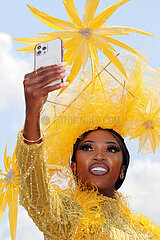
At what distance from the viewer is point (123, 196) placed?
2.88 m

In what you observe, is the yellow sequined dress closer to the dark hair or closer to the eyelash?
the dark hair

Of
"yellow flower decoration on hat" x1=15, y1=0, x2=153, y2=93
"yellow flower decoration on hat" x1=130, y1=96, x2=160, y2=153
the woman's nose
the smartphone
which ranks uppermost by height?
"yellow flower decoration on hat" x1=15, y1=0, x2=153, y2=93

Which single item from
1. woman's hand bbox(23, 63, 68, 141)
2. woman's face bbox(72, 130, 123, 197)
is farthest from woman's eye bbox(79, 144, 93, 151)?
woman's hand bbox(23, 63, 68, 141)

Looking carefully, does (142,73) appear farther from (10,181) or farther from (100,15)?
(10,181)

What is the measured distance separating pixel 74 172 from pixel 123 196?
43cm

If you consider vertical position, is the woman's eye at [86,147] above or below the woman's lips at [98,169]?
above

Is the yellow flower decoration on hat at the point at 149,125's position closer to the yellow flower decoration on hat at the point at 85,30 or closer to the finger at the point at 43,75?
the yellow flower decoration on hat at the point at 85,30

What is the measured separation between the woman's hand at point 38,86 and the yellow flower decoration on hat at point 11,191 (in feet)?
3.06

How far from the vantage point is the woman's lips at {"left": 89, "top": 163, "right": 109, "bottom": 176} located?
8.71 ft

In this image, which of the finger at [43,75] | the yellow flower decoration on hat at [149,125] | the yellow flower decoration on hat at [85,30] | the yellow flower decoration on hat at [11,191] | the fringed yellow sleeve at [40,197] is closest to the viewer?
the finger at [43,75]

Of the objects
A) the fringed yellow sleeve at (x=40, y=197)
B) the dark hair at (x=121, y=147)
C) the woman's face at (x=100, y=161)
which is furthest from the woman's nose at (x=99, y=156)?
the fringed yellow sleeve at (x=40, y=197)

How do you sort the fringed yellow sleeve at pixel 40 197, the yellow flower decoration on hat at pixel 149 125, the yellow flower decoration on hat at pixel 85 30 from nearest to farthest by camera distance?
the fringed yellow sleeve at pixel 40 197, the yellow flower decoration on hat at pixel 85 30, the yellow flower decoration on hat at pixel 149 125

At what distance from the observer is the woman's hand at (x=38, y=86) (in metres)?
1.73

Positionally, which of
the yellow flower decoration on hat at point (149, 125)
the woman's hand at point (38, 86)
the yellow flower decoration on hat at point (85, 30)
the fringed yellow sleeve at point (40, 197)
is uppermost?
the yellow flower decoration on hat at point (85, 30)
